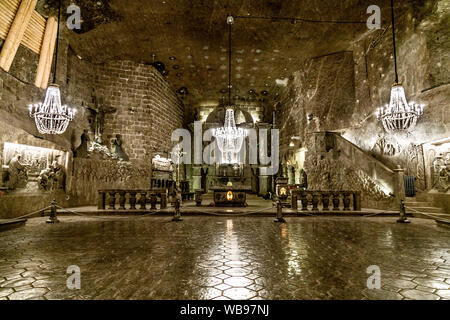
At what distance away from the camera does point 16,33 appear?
6898mm

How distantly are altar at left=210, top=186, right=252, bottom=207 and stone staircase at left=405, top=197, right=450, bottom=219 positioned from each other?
19.2 ft

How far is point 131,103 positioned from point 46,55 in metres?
4.39

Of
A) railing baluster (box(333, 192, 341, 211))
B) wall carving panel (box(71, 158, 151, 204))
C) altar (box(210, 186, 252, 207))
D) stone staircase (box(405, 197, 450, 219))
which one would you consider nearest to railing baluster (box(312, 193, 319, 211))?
railing baluster (box(333, 192, 341, 211))

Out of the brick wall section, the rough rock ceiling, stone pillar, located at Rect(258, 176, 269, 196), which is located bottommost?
stone pillar, located at Rect(258, 176, 269, 196)

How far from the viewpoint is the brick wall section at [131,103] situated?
12047 mm

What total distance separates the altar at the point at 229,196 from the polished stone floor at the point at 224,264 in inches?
197

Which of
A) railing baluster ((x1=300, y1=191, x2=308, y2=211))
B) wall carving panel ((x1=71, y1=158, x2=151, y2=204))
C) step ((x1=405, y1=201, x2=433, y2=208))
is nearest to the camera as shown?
step ((x1=405, y1=201, x2=433, y2=208))

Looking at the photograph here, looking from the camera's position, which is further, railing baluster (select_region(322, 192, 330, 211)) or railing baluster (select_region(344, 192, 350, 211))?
railing baluster (select_region(344, 192, 350, 211))

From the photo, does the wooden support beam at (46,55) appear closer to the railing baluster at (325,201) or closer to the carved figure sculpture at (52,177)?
the carved figure sculpture at (52,177)

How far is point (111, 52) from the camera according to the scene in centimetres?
1144

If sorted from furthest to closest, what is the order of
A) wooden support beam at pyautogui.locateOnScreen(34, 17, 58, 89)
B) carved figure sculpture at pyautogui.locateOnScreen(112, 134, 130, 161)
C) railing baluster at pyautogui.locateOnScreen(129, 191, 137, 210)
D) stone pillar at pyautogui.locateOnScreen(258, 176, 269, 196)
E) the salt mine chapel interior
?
stone pillar at pyautogui.locateOnScreen(258, 176, 269, 196)
carved figure sculpture at pyautogui.locateOnScreen(112, 134, 130, 161)
wooden support beam at pyautogui.locateOnScreen(34, 17, 58, 89)
railing baluster at pyautogui.locateOnScreen(129, 191, 137, 210)
the salt mine chapel interior

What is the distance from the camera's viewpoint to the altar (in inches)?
389

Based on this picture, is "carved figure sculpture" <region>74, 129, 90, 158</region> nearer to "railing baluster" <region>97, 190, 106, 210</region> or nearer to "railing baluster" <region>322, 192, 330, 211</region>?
"railing baluster" <region>97, 190, 106, 210</region>
